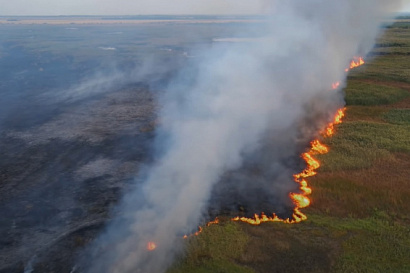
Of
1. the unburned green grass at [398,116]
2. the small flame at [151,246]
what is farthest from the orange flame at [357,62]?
the small flame at [151,246]

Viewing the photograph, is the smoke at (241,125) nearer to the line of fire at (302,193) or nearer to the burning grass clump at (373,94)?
the line of fire at (302,193)

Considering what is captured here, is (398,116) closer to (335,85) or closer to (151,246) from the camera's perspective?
(335,85)

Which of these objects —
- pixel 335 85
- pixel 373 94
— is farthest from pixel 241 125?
pixel 373 94

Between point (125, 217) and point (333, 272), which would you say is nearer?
point (333, 272)

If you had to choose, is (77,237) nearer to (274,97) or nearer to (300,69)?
(274,97)

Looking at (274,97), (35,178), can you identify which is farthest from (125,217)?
(274,97)

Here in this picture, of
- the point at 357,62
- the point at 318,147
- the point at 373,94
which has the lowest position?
the point at 318,147
